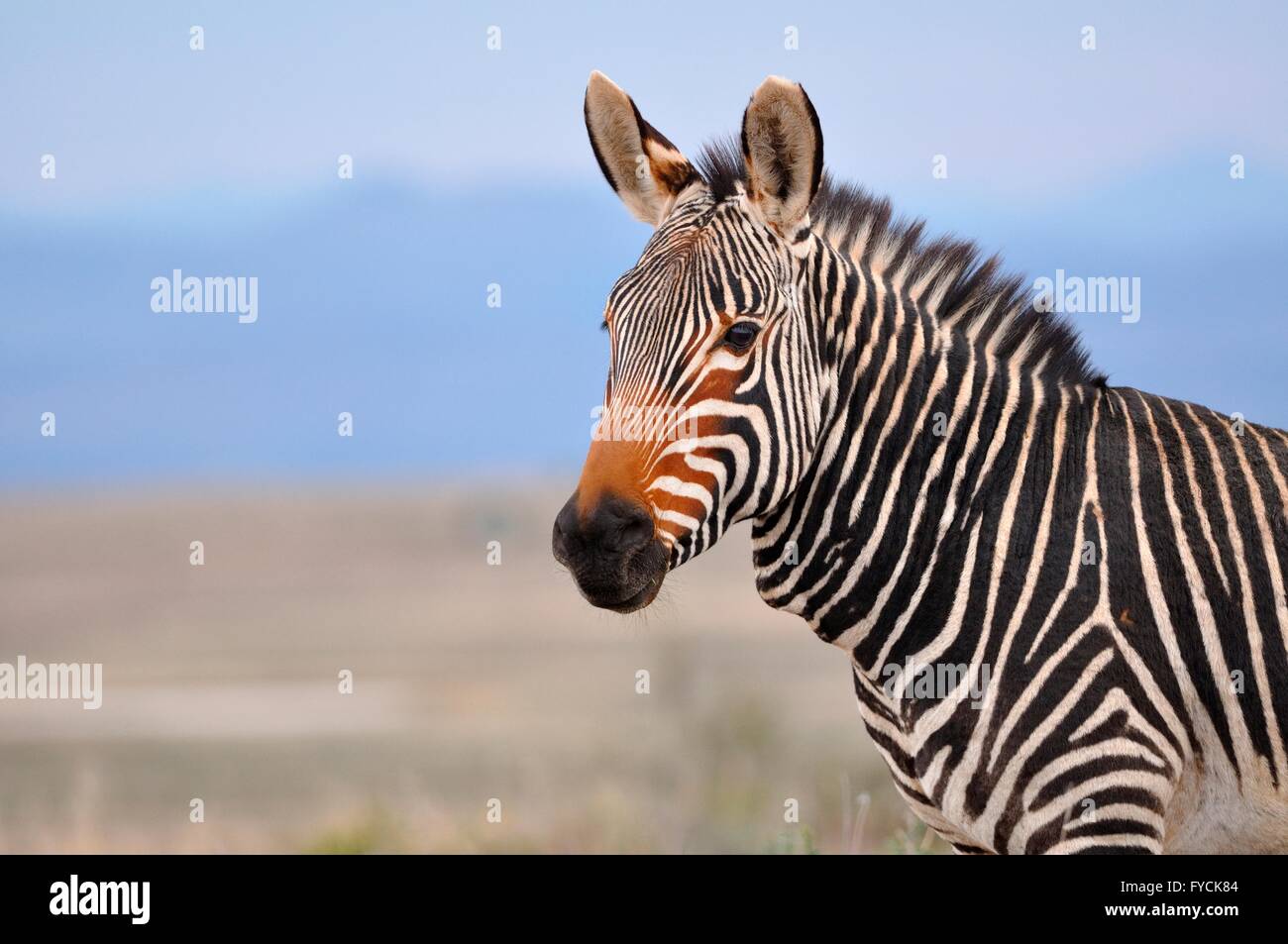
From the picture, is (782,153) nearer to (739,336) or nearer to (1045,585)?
(739,336)

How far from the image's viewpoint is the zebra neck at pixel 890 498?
5.43 m

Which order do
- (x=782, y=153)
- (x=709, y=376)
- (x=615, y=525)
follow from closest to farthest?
1. (x=615, y=525)
2. (x=709, y=376)
3. (x=782, y=153)

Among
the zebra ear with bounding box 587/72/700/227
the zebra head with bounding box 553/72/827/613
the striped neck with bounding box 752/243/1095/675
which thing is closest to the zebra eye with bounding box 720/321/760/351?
the zebra head with bounding box 553/72/827/613

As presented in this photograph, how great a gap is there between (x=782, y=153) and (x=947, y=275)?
101 cm

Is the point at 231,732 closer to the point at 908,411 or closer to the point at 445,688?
the point at 445,688

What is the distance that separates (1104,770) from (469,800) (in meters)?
16.5

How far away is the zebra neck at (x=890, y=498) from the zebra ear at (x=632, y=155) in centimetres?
98

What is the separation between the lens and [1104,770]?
4.92 meters

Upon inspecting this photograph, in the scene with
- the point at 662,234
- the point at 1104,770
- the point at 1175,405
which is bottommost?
the point at 1104,770

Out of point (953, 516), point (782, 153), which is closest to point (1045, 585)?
point (953, 516)

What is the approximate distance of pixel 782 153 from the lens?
5.41 metres

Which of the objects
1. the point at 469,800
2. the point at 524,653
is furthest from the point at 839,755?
the point at 524,653
